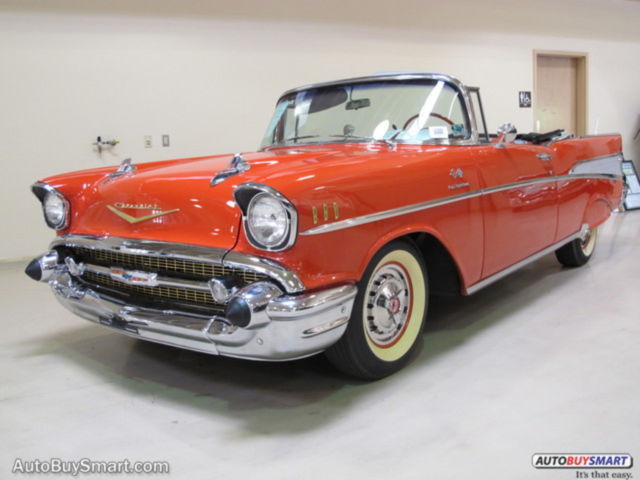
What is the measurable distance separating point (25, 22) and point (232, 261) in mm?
4754

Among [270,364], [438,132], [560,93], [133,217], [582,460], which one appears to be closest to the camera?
[582,460]

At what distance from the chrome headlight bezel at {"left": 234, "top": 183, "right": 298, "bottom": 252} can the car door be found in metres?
1.27

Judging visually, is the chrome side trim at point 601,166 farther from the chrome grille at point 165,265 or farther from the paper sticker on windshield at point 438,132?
the chrome grille at point 165,265

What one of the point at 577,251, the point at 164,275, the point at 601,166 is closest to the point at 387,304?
the point at 164,275

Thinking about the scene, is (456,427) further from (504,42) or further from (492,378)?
(504,42)

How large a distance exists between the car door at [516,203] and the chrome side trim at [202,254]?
1320 mm

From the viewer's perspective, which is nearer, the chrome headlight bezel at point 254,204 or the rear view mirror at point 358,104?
the chrome headlight bezel at point 254,204

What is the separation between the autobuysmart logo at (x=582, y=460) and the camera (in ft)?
5.65

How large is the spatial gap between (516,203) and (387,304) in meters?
1.15

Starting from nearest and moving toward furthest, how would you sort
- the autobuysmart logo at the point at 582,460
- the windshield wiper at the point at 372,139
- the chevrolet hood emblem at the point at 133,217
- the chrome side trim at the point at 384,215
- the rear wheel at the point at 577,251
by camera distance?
the autobuysmart logo at the point at 582,460
the chrome side trim at the point at 384,215
the chevrolet hood emblem at the point at 133,217
the windshield wiper at the point at 372,139
the rear wheel at the point at 577,251

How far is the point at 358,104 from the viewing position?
120 inches

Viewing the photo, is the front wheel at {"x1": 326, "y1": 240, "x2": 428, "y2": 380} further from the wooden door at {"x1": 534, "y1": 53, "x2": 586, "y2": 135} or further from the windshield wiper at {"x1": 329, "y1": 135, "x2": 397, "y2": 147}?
the wooden door at {"x1": 534, "y1": 53, "x2": 586, "y2": 135}

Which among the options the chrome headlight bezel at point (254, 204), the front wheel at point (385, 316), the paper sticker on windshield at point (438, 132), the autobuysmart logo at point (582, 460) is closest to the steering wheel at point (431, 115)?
the paper sticker on windshield at point (438, 132)

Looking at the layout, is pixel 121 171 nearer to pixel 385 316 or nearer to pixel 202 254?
pixel 202 254
